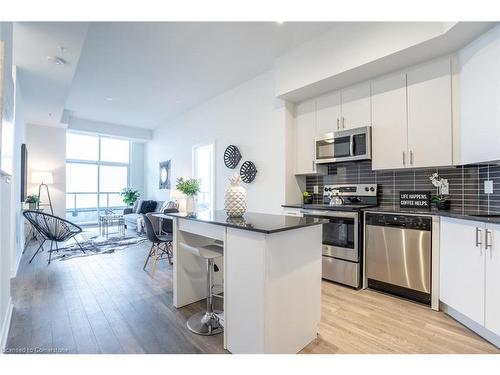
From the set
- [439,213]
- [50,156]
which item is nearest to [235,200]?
[439,213]

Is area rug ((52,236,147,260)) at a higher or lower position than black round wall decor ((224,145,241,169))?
lower

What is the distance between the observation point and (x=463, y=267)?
6.74 ft

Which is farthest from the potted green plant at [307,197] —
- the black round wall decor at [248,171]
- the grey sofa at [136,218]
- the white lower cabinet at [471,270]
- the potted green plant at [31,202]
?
the potted green plant at [31,202]

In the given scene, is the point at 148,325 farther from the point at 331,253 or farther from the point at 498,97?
the point at 498,97

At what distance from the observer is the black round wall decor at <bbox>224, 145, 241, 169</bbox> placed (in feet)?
14.5

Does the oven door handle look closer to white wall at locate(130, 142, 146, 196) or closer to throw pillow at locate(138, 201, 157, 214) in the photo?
throw pillow at locate(138, 201, 157, 214)

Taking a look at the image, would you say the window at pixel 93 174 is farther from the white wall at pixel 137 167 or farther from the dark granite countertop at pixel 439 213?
the dark granite countertop at pixel 439 213

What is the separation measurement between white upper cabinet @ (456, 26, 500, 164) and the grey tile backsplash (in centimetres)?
28

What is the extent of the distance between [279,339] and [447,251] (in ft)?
5.76

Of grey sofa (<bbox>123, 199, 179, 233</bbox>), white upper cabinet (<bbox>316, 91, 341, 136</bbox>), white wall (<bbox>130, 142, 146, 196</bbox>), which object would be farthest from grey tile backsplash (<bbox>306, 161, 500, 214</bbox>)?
white wall (<bbox>130, 142, 146, 196</bbox>)

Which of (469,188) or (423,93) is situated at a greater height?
(423,93)

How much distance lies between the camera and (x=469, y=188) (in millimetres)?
2512

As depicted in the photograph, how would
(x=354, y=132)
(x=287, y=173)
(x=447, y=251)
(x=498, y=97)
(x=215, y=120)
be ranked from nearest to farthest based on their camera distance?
(x=498, y=97) < (x=447, y=251) < (x=354, y=132) < (x=287, y=173) < (x=215, y=120)

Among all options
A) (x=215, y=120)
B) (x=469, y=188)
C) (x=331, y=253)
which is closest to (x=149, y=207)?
(x=215, y=120)
